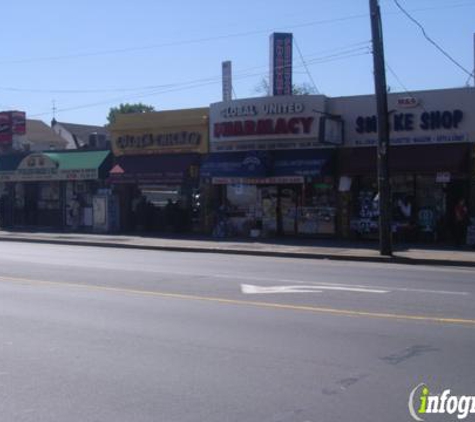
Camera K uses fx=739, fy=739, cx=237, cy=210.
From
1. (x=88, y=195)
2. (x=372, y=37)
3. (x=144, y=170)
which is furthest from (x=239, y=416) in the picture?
(x=88, y=195)

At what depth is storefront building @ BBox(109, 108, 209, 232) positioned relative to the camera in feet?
99.3

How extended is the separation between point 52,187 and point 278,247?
53.0 ft

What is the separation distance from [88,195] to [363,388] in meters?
29.6

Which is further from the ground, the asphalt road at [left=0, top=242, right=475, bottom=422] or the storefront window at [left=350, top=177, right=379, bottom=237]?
the storefront window at [left=350, top=177, right=379, bottom=237]

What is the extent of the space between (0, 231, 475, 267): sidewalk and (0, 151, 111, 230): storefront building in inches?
114

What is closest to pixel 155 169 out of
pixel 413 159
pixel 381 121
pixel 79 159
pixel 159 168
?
pixel 159 168

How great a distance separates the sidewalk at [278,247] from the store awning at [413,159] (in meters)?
2.53

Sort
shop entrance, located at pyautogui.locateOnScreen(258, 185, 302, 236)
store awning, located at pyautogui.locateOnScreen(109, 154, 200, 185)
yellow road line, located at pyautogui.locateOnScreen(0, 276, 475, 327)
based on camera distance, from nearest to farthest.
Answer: yellow road line, located at pyautogui.locateOnScreen(0, 276, 475, 327) → shop entrance, located at pyautogui.locateOnScreen(258, 185, 302, 236) → store awning, located at pyautogui.locateOnScreen(109, 154, 200, 185)

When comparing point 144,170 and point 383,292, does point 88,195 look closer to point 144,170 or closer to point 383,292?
point 144,170

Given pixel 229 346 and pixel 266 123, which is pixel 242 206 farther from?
pixel 229 346

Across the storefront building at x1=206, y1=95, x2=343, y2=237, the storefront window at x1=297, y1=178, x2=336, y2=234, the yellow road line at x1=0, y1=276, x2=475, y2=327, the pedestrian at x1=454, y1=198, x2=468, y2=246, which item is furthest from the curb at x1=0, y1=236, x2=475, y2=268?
the yellow road line at x1=0, y1=276, x2=475, y2=327

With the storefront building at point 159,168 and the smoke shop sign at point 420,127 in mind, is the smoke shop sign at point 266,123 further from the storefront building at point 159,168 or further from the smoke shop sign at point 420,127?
the smoke shop sign at point 420,127

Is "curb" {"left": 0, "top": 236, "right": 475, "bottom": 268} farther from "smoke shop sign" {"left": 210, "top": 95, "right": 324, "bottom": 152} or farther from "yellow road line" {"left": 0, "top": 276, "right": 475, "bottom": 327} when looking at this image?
"yellow road line" {"left": 0, "top": 276, "right": 475, "bottom": 327}

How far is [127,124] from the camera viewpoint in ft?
107
